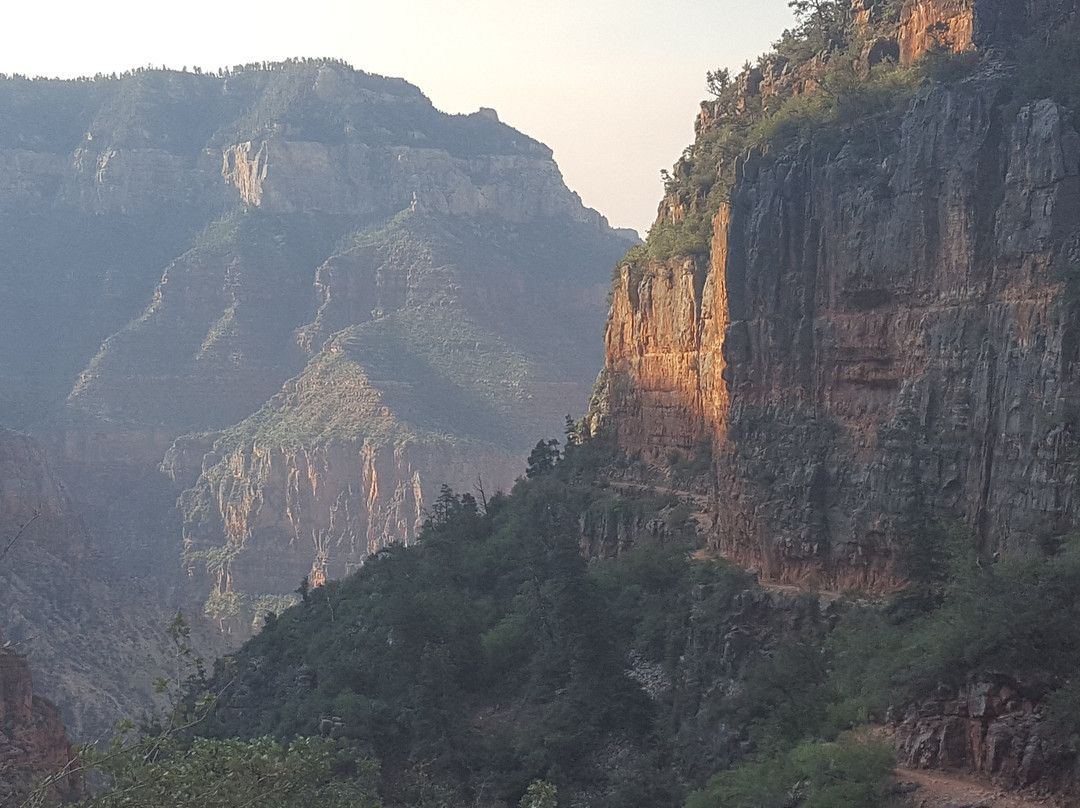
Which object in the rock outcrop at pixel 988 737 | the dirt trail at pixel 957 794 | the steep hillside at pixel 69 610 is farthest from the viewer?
the steep hillside at pixel 69 610

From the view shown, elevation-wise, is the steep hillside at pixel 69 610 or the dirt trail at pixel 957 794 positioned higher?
the dirt trail at pixel 957 794

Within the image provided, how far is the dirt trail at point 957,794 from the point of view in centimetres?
2497

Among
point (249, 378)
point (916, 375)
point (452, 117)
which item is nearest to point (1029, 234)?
point (916, 375)

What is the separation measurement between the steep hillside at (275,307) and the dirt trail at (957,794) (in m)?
92.4

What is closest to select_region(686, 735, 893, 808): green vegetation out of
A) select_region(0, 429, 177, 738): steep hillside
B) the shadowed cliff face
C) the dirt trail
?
the dirt trail

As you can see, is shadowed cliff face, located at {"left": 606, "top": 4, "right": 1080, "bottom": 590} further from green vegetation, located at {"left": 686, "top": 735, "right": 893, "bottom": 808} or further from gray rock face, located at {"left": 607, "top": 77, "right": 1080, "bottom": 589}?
green vegetation, located at {"left": 686, "top": 735, "right": 893, "bottom": 808}

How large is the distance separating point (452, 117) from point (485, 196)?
14.7 m

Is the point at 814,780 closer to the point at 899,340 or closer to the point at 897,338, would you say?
the point at 899,340

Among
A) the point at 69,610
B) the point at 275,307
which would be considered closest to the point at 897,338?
the point at 69,610

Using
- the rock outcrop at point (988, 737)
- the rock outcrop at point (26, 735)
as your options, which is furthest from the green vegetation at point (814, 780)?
A: the rock outcrop at point (26, 735)

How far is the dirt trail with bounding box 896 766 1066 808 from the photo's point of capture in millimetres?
24969

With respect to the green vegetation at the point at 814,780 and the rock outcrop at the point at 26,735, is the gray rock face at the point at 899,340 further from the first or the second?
the rock outcrop at the point at 26,735

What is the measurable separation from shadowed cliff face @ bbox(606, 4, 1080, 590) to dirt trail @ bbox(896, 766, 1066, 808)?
17.5ft

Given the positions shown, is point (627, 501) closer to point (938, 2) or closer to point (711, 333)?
point (711, 333)
